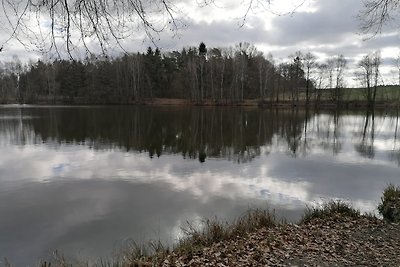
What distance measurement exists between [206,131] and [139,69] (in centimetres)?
5373

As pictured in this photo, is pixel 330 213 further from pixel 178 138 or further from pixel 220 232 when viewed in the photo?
pixel 178 138

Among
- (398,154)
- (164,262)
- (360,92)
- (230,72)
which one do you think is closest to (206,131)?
(398,154)

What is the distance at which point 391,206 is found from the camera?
35.0ft

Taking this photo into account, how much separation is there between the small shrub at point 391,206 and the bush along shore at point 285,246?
1.36ft

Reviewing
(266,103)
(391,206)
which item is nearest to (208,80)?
(266,103)

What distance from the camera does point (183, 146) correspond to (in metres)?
26.2

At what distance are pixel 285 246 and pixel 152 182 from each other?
31.5 ft

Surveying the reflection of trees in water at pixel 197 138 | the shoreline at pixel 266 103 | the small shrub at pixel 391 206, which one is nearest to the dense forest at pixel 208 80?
the shoreline at pixel 266 103

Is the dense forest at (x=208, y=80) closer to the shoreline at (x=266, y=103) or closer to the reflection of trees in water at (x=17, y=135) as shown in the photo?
the shoreline at (x=266, y=103)

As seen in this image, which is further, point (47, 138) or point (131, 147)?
point (47, 138)

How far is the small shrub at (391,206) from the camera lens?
9945mm

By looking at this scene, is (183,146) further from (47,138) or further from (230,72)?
(230,72)

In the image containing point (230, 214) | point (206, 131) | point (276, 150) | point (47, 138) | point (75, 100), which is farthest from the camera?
point (75, 100)

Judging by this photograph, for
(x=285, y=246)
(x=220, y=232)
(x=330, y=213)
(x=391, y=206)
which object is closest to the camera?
(x=285, y=246)
